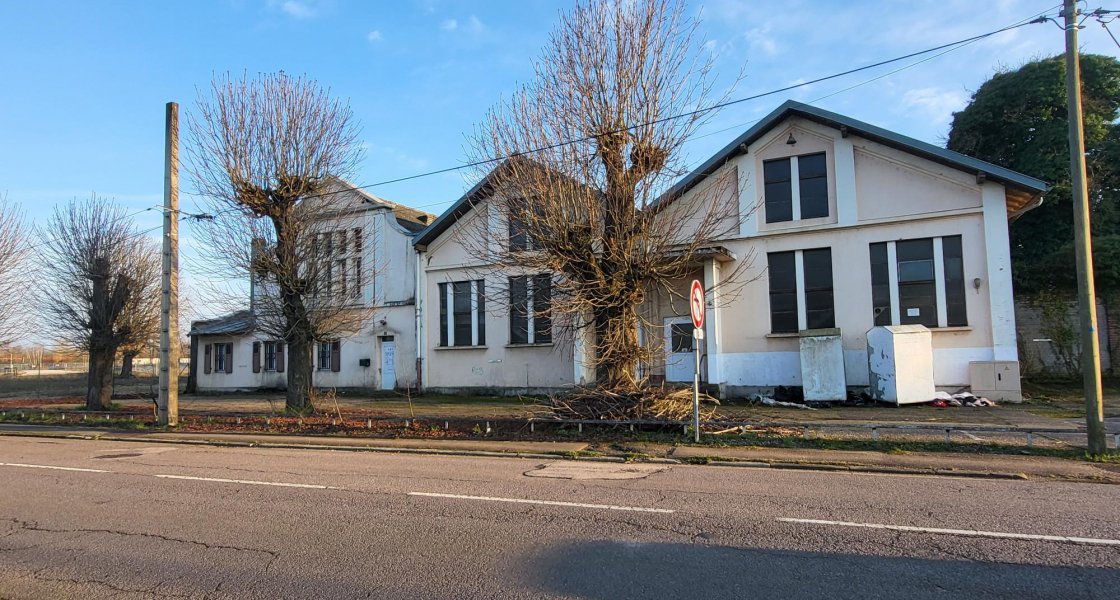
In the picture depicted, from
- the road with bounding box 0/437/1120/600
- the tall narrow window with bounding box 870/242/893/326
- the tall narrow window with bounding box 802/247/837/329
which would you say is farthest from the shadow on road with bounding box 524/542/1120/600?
the tall narrow window with bounding box 802/247/837/329

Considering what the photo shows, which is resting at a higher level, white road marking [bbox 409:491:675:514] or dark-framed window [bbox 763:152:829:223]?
dark-framed window [bbox 763:152:829:223]

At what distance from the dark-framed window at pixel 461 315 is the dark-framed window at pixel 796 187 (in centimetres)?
1022

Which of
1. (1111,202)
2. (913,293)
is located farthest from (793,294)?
(1111,202)

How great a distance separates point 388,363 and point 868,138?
18343 mm

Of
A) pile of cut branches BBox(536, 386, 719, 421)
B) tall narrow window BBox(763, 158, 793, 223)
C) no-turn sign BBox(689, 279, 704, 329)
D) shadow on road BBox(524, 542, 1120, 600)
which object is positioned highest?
tall narrow window BBox(763, 158, 793, 223)

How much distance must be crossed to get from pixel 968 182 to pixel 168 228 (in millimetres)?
20347

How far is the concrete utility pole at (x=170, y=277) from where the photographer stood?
1562cm

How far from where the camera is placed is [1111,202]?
2727 cm

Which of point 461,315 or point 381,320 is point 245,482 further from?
point 381,320

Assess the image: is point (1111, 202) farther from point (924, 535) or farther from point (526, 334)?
point (924, 535)

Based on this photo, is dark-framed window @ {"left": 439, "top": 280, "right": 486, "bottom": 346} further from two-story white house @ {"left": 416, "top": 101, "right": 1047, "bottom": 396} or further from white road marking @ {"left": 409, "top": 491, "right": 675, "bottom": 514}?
white road marking @ {"left": 409, "top": 491, "right": 675, "bottom": 514}

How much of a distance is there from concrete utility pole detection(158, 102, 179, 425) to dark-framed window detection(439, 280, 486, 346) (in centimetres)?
947

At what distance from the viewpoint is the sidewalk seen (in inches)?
348

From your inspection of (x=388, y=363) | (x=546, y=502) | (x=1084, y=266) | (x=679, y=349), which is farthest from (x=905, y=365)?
(x=388, y=363)
